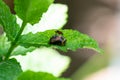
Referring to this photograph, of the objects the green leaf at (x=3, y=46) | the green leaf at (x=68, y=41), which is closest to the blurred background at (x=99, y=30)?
the green leaf at (x=3, y=46)

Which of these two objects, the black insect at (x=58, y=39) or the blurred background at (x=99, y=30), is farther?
the blurred background at (x=99, y=30)

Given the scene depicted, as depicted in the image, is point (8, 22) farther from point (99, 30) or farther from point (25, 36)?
point (99, 30)

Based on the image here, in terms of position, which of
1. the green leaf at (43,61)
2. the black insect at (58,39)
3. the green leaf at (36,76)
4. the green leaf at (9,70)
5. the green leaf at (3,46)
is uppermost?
the green leaf at (36,76)

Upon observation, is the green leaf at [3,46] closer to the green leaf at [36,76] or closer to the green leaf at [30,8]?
the green leaf at [30,8]

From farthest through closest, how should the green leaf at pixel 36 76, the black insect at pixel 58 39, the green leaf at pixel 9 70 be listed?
the black insect at pixel 58 39 < the green leaf at pixel 9 70 < the green leaf at pixel 36 76

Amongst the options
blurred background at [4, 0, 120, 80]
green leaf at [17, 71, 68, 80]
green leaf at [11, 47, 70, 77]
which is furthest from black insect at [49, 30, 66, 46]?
blurred background at [4, 0, 120, 80]

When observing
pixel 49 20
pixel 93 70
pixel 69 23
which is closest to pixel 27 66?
pixel 49 20
